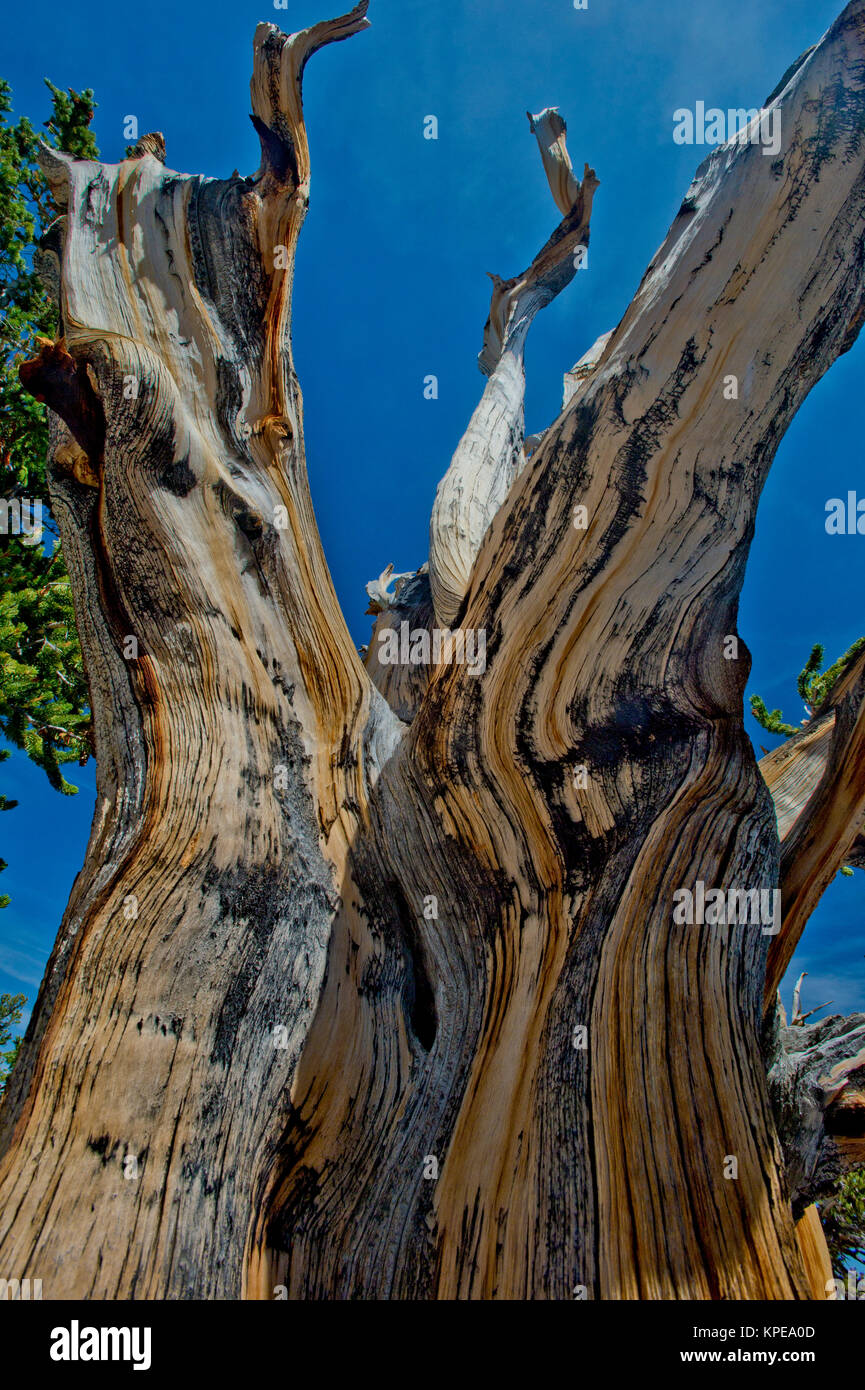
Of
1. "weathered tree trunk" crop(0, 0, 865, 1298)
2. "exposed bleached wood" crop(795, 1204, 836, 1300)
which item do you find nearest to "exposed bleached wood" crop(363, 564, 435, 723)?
"weathered tree trunk" crop(0, 0, 865, 1298)

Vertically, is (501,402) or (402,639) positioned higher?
(501,402)

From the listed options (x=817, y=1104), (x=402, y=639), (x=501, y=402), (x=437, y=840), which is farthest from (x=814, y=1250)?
(x=501, y=402)

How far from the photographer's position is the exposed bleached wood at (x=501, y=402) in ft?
10.9

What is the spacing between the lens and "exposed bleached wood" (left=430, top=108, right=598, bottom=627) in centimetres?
332

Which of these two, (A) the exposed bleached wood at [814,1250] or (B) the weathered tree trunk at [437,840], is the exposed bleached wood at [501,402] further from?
(A) the exposed bleached wood at [814,1250]

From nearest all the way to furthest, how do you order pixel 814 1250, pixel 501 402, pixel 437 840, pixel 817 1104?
pixel 437 840, pixel 817 1104, pixel 814 1250, pixel 501 402

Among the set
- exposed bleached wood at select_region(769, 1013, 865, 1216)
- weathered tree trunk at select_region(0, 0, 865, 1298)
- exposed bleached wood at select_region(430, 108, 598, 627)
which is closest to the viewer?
weathered tree trunk at select_region(0, 0, 865, 1298)

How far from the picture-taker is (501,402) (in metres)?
4.21

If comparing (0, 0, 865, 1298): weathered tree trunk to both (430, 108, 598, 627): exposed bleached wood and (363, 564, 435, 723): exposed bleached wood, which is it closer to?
(363, 564, 435, 723): exposed bleached wood

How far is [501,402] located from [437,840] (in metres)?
3.39

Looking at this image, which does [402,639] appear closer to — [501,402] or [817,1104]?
[501,402]

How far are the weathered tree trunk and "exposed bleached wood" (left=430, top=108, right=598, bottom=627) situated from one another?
1197 millimetres

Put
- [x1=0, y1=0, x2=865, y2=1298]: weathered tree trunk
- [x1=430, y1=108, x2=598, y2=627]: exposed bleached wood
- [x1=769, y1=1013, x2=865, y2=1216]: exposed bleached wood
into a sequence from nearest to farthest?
[x1=0, y1=0, x2=865, y2=1298]: weathered tree trunk, [x1=769, y1=1013, x2=865, y2=1216]: exposed bleached wood, [x1=430, y1=108, x2=598, y2=627]: exposed bleached wood
